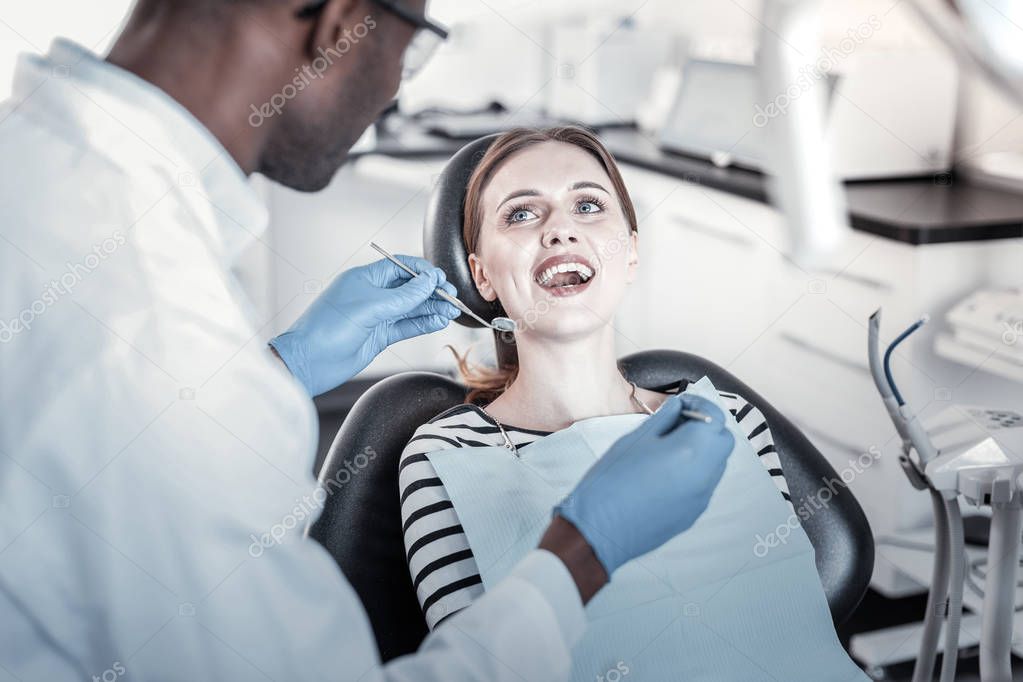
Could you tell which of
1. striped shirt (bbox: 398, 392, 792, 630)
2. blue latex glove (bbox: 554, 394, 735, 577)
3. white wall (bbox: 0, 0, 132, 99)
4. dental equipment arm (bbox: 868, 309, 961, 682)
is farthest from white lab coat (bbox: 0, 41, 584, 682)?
white wall (bbox: 0, 0, 132, 99)

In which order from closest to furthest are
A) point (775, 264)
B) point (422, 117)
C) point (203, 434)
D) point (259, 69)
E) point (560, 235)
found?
1. point (203, 434)
2. point (259, 69)
3. point (560, 235)
4. point (775, 264)
5. point (422, 117)

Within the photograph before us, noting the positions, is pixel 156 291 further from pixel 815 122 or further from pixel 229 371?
pixel 815 122

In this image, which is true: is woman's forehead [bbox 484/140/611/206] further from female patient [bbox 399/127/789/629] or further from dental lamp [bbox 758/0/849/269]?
dental lamp [bbox 758/0/849/269]

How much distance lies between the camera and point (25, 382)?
2.74 ft

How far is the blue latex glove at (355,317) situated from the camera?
54.6 inches

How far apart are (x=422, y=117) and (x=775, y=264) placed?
185 centimetres

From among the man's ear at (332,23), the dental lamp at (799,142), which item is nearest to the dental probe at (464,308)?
the man's ear at (332,23)

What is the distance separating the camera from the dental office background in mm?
2320

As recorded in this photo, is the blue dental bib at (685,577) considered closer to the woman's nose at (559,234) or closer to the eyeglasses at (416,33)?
the woman's nose at (559,234)

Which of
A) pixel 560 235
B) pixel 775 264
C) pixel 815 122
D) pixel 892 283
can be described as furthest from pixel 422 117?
pixel 815 122

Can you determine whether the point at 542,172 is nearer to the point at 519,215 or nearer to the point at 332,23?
the point at 519,215

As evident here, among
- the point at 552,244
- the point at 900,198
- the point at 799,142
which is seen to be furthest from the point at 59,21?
the point at 799,142

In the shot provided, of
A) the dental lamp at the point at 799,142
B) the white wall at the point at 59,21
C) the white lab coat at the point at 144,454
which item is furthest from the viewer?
the white wall at the point at 59,21

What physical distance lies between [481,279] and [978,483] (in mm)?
723
